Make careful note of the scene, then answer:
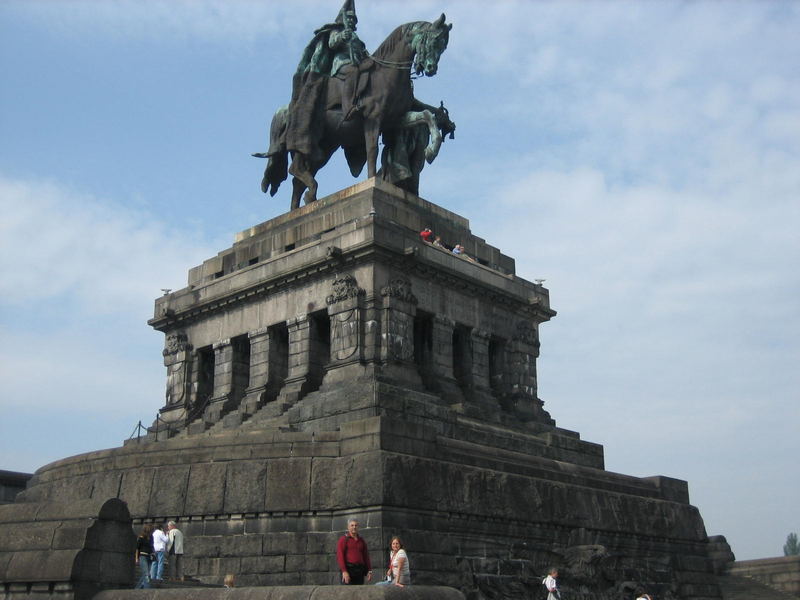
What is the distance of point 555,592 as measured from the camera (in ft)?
66.4

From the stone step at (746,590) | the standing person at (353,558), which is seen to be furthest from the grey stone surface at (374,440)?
the standing person at (353,558)

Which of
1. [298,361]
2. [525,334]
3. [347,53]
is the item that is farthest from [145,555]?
[347,53]

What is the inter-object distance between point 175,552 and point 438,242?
15.4 m

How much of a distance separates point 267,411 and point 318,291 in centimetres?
413

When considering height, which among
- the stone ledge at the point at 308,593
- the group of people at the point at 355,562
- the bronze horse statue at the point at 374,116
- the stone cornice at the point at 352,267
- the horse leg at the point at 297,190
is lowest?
the stone ledge at the point at 308,593

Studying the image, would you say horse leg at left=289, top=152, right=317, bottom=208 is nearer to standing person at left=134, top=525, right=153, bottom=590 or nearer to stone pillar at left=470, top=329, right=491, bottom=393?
stone pillar at left=470, top=329, right=491, bottom=393

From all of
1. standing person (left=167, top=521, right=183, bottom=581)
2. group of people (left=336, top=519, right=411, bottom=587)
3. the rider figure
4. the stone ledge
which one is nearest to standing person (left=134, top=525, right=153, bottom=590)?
standing person (left=167, top=521, right=183, bottom=581)

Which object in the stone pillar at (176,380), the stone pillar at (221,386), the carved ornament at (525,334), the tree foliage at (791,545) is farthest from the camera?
the tree foliage at (791,545)

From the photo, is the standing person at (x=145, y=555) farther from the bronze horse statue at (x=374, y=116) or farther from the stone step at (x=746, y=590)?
the stone step at (x=746, y=590)

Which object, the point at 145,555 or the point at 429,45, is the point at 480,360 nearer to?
the point at 429,45

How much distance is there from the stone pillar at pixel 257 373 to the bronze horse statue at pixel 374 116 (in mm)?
5964

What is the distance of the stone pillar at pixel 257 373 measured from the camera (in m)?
28.9

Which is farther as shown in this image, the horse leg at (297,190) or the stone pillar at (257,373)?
the horse leg at (297,190)

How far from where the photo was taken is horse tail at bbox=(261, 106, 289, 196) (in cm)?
3538
